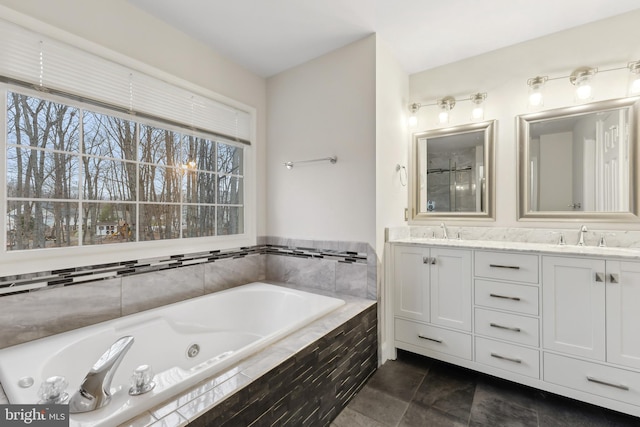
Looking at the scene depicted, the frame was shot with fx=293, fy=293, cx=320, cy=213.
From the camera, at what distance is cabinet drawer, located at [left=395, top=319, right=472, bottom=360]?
2.07 meters

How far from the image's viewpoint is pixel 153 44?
2.01m

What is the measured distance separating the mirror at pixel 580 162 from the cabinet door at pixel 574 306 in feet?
1.91

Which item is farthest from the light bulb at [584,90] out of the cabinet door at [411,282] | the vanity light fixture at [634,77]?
the cabinet door at [411,282]

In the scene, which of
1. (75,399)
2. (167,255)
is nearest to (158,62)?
(167,255)

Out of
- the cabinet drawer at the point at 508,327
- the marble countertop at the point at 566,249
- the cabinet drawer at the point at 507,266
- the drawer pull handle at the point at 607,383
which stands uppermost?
the marble countertop at the point at 566,249

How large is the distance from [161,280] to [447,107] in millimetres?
2693

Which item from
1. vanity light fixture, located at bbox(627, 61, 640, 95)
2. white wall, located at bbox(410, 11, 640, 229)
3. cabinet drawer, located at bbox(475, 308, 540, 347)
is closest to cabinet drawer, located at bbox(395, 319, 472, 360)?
cabinet drawer, located at bbox(475, 308, 540, 347)

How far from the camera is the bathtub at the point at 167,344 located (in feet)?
3.44

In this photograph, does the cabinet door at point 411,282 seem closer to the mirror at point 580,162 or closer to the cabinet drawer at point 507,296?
the cabinet drawer at point 507,296

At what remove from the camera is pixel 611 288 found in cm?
163

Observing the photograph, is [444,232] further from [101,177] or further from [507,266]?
[101,177]

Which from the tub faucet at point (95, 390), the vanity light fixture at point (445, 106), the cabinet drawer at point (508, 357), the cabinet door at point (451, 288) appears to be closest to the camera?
the tub faucet at point (95, 390)

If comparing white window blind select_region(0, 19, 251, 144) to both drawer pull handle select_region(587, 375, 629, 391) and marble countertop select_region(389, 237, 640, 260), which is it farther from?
drawer pull handle select_region(587, 375, 629, 391)

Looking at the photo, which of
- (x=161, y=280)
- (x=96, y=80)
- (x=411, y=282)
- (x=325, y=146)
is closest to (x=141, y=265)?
(x=161, y=280)
